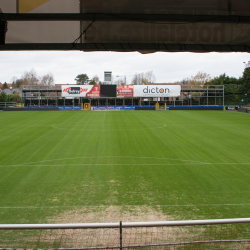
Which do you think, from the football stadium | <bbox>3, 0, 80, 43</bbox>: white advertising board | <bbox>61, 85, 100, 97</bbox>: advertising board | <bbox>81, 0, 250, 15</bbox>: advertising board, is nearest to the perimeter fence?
the football stadium

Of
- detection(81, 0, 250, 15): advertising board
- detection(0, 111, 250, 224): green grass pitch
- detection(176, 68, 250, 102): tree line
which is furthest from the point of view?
detection(176, 68, 250, 102): tree line

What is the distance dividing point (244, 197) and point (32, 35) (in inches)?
263

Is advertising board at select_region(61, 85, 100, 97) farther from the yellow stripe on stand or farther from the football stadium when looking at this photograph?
the yellow stripe on stand

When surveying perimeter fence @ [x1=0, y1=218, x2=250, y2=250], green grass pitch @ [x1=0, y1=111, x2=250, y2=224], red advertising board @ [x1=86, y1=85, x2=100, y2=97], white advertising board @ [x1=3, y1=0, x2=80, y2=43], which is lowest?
perimeter fence @ [x1=0, y1=218, x2=250, y2=250]

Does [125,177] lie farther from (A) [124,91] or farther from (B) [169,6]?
(A) [124,91]

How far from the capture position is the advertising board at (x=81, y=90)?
53562mm

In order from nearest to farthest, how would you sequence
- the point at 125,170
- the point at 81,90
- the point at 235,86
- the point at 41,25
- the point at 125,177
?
the point at 41,25, the point at 125,177, the point at 125,170, the point at 81,90, the point at 235,86

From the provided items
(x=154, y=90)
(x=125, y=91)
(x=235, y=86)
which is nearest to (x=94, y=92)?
(x=125, y=91)

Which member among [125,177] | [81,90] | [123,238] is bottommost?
[123,238]

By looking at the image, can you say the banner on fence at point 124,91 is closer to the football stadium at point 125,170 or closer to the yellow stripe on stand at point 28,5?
the football stadium at point 125,170

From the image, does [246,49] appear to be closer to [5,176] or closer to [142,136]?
[5,176]

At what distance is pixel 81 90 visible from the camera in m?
53.7

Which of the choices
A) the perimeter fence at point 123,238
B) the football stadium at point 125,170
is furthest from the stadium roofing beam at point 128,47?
the perimeter fence at point 123,238

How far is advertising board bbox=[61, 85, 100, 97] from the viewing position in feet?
176
